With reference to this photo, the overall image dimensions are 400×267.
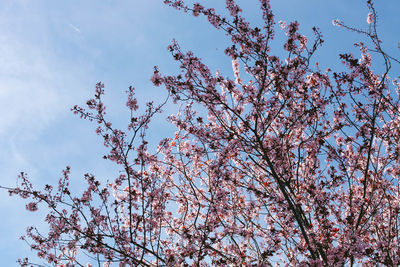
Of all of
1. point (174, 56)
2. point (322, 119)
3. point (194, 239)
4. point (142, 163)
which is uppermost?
point (174, 56)

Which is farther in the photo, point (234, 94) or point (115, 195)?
point (115, 195)

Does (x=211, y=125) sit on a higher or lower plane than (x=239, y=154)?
higher

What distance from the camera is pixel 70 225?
6375 mm

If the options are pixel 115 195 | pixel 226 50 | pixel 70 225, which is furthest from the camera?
pixel 115 195

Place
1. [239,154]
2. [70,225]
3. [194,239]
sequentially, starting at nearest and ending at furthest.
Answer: [194,239]
[70,225]
[239,154]

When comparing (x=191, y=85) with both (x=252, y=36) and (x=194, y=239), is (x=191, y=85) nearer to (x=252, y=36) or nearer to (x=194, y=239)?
(x=252, y=36)

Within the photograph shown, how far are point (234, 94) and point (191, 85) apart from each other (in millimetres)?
1410

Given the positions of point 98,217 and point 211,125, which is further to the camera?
point 211,125

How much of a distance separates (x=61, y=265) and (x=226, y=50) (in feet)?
21.6

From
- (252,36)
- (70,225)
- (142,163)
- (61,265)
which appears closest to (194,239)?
(142,163)

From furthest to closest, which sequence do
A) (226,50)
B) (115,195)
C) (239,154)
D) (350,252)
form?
1. (115,195)
2. (239,154)
3. (226,50)
4. (350,252)

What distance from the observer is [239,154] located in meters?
7.25

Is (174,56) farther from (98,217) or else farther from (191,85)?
(98,217)

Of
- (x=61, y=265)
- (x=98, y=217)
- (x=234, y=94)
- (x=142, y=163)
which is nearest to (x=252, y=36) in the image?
(x=234, y=94)
